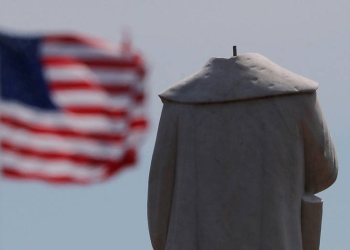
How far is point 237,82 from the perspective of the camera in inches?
1271

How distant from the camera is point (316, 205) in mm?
32344

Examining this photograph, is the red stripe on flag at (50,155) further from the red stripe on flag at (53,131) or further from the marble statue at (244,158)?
the marble statue at (244,158)

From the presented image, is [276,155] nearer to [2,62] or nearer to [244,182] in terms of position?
[244,182]

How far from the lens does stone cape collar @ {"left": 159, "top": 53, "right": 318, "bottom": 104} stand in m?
32.2

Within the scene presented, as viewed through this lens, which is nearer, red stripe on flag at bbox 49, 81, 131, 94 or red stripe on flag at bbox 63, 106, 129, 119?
red stripe on flag at bbox 63, 106, 129, 119

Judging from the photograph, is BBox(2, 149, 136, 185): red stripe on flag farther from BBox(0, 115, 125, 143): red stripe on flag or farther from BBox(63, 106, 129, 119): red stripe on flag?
BBox(63, 106, 129, 119): red stripe on flag

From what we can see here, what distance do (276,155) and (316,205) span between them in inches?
26.4

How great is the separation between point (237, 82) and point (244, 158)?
76cm

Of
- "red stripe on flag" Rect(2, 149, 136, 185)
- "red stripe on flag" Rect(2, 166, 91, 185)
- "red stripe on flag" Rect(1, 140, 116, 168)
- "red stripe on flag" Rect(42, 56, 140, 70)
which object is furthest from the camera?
"red stripe on flag" Rect(42, 56, 140, 70)

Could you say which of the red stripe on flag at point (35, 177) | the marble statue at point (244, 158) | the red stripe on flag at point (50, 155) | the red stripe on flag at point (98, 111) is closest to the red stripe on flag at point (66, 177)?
the red stripe on flag at point (35, 177)

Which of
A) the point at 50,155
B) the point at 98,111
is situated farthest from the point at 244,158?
the point at 50,155

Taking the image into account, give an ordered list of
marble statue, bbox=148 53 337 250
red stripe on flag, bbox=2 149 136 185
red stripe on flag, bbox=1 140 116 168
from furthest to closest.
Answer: marble statue, bbox=148 53 337 250 → red stripe on flag, bbox=1 140 116 168 → red stripe on flag, bbox=2 149 136 185

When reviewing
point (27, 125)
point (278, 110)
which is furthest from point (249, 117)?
point (27, 125)

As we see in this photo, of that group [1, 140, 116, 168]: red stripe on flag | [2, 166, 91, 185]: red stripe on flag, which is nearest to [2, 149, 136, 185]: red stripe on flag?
[2, 166, 91, 185]: red stripe on flag
